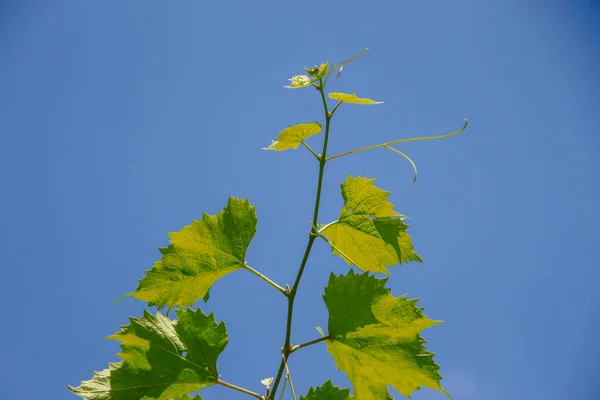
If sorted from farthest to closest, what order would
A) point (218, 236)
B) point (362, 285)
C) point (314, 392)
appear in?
1. point (218, 236)
2. point (362, 285)
3. point (314, 392)

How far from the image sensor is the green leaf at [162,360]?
152 centimetres

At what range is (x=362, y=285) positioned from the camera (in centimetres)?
164

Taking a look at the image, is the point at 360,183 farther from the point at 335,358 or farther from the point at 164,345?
the point at 164,345

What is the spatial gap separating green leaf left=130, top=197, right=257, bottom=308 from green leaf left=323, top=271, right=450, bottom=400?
13.2 inches

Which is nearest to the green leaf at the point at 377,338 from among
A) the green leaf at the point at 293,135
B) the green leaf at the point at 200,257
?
the green leaf at the point at 200,257

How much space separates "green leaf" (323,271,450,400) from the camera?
1596 mm

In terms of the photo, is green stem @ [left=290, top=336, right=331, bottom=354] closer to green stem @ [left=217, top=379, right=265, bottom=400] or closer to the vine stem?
the vine stem

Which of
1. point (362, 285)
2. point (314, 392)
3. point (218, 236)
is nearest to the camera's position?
point (314, 392)

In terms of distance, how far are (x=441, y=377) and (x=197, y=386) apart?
0.72m

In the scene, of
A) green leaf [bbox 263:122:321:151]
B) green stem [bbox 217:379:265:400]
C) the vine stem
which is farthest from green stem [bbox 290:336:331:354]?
green leaf [bbox 263:122:321:151]

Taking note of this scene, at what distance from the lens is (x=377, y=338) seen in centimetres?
163

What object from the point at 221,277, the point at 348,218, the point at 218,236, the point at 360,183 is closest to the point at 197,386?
the point at 221,277

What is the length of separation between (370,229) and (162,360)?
76 centimetres

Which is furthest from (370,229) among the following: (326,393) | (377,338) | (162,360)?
(162,360)
